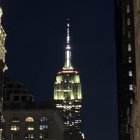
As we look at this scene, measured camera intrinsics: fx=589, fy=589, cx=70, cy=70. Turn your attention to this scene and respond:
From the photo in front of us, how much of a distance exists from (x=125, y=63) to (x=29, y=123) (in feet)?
207

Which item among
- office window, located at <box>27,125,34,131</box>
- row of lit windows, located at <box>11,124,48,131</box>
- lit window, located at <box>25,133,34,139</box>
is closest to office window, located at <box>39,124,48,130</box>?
row of lit windows, located at <box>11,124,48,131</box>

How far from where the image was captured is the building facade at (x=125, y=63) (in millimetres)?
133750

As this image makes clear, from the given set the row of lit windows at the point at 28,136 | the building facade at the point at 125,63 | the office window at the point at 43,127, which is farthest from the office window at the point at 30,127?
the building facade at the point at 125,63

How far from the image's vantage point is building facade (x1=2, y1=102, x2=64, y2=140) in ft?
618

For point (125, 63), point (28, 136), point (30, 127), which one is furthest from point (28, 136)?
point (125, 63)

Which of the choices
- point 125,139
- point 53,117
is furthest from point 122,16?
point 53,117

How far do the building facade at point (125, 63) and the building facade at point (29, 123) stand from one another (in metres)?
52.5

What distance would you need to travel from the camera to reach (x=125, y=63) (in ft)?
442

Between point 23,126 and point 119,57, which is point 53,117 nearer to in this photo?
point 23,126

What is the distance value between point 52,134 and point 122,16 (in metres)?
60.5

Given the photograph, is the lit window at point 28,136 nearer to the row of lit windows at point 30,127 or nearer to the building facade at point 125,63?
the row of lit windows at point 30,127

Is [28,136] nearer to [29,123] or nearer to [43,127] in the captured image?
[29,123]

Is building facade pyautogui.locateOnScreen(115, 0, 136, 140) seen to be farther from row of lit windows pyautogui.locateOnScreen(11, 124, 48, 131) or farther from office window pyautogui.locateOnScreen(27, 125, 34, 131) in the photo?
office window pyautogui.locateOnScreen(27, 125, 34, 131)

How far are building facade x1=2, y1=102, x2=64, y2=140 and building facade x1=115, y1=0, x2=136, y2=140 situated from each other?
172ft
